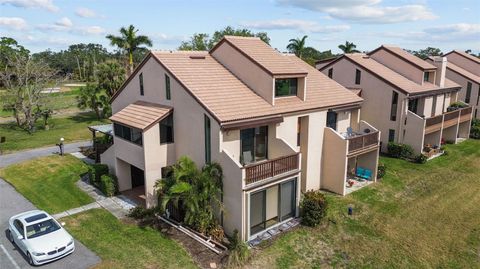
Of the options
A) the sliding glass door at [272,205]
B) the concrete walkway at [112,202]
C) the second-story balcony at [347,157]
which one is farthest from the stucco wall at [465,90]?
the concrete walkway at [112,202]

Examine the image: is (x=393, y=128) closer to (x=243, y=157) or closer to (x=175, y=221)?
(x=243, y=157)

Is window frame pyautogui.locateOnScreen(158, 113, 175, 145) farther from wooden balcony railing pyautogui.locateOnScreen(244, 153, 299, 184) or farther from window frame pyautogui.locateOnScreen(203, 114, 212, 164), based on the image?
wooden balcony railing pyautogui.locateOnScreen(244, 153, 299, 184)

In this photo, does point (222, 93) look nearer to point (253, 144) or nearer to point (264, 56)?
point (253, 144)

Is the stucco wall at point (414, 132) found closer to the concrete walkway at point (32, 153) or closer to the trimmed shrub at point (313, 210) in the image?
the trimmed shrub at point (313, 210)

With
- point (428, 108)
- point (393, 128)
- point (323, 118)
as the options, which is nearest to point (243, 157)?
point (323, 118)

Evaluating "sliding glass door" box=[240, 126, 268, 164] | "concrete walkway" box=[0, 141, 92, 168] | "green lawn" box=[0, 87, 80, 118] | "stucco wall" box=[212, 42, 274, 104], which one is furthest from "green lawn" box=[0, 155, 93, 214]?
"green lawn" box=[0, 87, 80, 118]

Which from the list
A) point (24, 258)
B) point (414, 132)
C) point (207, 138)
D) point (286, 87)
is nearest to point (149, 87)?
point (207, 138)
